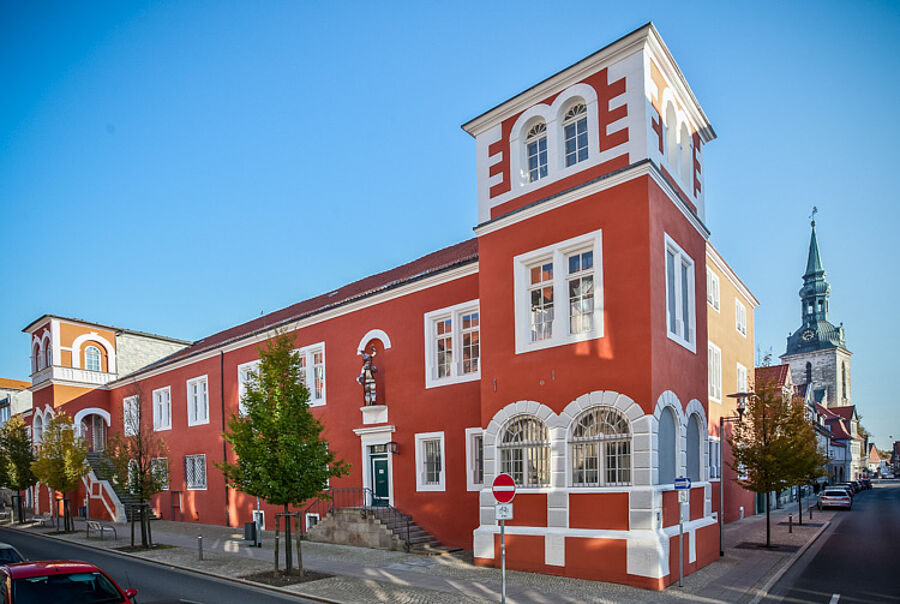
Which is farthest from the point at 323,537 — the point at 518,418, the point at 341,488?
the point at 518,418

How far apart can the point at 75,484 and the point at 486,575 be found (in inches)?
855

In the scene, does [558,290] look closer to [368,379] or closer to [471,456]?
[471,456]

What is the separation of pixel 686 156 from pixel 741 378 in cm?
1669

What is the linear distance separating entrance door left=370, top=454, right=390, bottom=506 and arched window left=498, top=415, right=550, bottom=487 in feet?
21.0

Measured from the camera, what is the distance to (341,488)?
2216cm

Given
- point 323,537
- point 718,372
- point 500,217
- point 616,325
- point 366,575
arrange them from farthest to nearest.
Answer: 1. point 718,372
2. point 323,537
3. point 500,217
4. point 366,575
5. point 616,325

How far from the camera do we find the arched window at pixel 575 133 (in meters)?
15.4

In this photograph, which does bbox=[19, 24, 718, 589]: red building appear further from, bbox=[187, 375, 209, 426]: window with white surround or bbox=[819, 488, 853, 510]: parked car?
bbox=[819, 488, 853, 510]: parked car

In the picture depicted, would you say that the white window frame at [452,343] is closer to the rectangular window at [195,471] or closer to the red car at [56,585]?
the red car at [56,585]

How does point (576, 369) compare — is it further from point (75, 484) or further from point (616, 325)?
point (75, 484)

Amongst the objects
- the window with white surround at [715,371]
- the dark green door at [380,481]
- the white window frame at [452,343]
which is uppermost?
the white window frame at [452,343]

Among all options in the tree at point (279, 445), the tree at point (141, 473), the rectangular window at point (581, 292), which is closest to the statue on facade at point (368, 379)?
the tree at point (279, 445)

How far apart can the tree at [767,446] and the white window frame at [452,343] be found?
9303 millimetres

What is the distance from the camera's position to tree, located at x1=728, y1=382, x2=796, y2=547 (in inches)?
761
